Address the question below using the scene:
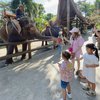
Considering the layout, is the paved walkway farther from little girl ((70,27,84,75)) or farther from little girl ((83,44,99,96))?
little girl ((70,27,84,75))

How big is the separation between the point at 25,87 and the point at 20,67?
2.60 meters

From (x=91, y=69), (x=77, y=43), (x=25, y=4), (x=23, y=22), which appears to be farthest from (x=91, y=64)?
(x=25, y=4)

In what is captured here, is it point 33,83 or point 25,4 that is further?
point 25,4

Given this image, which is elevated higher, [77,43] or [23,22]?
[23,22]

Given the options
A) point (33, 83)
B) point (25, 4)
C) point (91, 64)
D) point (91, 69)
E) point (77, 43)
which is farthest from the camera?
point (25, 4)

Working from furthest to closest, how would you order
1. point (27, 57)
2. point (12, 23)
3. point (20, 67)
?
point (27, 57) → point (12, 23) → point (20, 67)

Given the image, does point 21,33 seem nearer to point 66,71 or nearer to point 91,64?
point 91,64

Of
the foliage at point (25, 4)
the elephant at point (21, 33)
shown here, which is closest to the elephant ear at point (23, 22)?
the elephant at point (21, 33)

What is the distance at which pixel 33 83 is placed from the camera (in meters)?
7.11

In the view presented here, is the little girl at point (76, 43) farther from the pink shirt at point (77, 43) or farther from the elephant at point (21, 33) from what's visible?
the elephant at point (21, 33)

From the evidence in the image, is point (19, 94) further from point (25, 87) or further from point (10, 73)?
point (10, 73)

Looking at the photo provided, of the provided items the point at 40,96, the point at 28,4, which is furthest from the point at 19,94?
the point at 28,4

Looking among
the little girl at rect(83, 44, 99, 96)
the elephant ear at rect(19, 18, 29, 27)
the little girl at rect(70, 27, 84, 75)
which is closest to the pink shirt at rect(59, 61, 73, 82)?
the little girl at rect(83, 44, 99, 96)

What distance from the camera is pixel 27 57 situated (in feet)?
37.6
